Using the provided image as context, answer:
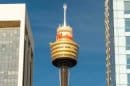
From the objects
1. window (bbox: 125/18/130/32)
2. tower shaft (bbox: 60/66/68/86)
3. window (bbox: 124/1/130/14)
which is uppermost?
window (bbox: 124/1/130/14)

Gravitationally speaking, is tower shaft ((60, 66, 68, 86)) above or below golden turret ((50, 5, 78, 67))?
below

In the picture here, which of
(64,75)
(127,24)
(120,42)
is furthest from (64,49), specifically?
(120,42)

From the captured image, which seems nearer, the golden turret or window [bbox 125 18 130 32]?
window [bbox 125 18 130 32]

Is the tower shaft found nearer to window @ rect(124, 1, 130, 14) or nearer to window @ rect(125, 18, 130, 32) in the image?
window @ rect(124, 1, 130, 14)

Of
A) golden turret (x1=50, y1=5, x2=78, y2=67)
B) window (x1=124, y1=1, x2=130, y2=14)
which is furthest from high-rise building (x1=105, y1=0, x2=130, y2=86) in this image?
golden turret (x1=50, y1=5, x2=78, y2=67)

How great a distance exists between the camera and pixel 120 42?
115375mm

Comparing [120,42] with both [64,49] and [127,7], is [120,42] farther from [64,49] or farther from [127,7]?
[64,49]

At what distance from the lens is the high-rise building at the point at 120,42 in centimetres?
11181

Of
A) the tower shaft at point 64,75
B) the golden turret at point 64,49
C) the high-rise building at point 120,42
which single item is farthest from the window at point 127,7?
the tower shaft at point 64,75

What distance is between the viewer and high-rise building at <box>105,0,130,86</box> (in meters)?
112

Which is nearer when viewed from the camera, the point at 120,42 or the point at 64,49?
the point at 120,42

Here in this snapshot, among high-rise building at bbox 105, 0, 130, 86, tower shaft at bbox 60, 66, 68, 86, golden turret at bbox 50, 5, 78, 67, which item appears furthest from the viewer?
golden turret at bbox 50, 5, 78, 67

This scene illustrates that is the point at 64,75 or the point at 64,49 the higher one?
the point at 64,49

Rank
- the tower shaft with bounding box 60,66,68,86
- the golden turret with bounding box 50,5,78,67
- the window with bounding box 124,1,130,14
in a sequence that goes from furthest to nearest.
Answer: the golden turret with bounding box 50,5,78,67
the tower shaft with bounding box 60,66,68,86
the window with bounding box 124,1,130,14
